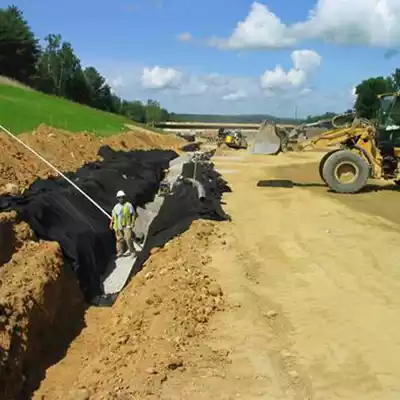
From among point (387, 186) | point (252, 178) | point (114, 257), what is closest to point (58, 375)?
point (114, 257)

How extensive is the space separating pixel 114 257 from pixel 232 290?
4.60 m

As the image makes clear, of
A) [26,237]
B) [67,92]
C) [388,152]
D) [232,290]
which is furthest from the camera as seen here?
[67,92]

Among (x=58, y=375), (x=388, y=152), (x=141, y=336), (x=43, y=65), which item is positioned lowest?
(x=58, y=375)

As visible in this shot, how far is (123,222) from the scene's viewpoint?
13008mm

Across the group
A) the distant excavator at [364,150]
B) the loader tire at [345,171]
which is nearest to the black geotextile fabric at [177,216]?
the loader tire at [345,171]

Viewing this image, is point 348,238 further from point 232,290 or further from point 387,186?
point 387,186

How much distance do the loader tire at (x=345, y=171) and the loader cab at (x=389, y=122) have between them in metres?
0.99

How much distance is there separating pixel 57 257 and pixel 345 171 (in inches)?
471

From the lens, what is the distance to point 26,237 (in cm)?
1116

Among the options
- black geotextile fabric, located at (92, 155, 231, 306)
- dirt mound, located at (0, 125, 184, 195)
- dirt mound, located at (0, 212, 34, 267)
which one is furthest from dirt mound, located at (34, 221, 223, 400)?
dirt mound, located at (0, 125, 184, 195)

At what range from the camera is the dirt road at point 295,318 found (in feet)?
22.0

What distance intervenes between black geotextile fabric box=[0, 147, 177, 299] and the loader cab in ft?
26.6

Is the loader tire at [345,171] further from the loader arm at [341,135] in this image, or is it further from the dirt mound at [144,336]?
the dirt mound at [144,336]

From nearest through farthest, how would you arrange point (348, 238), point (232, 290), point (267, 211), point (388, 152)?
point (232, 290)
point (348, 238)
point (267, 211)
point (388, 152)
